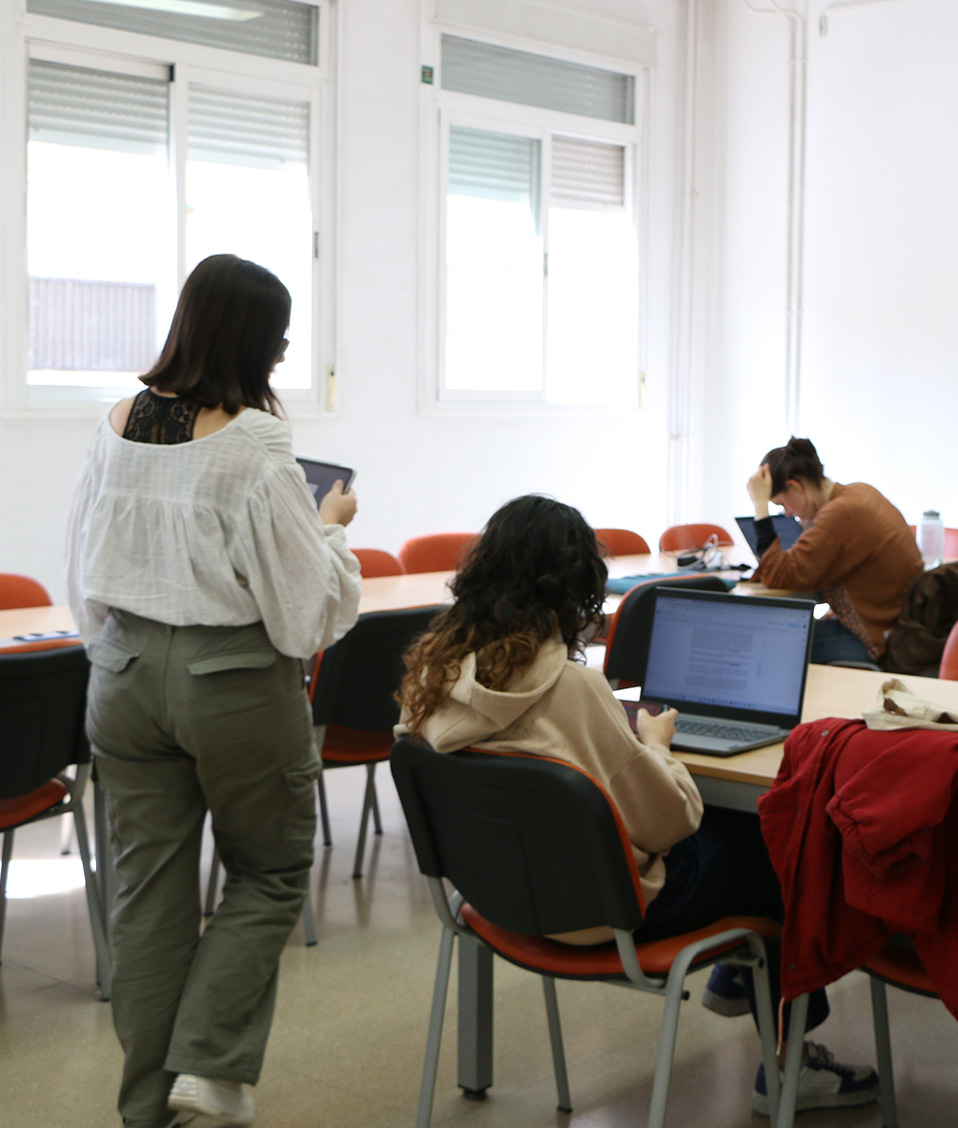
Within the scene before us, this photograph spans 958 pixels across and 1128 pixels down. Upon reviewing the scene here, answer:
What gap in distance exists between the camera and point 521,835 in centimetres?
198

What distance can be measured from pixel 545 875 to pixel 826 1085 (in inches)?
35.3

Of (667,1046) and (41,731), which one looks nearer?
(667,1046)

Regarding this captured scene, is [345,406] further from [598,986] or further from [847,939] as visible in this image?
[847,939]

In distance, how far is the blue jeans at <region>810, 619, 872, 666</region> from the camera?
4.37m

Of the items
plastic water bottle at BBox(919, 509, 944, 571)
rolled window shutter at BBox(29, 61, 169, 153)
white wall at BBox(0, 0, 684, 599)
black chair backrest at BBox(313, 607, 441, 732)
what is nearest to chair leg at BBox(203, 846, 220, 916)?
black chair backrest at BBox(313, 607, 441, 732)

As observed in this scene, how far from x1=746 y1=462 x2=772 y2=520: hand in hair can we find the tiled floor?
1994 millimetres

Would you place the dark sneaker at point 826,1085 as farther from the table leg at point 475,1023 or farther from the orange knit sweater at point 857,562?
the orange knit sweater at point 857,562

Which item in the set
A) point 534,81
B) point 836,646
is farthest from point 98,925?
point 534,81

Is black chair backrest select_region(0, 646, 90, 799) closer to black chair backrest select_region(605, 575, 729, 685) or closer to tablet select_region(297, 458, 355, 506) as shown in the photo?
tablet select_region(297, 458, 355, 506)

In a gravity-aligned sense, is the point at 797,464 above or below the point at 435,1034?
above

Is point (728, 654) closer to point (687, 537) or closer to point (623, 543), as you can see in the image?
point (623, 543)

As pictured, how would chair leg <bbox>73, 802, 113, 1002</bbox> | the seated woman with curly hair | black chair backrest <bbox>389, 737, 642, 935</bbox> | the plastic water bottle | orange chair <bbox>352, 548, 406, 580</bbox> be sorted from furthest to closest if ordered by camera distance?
the plastic water bottle < orange chair <bbox>352, 548, 406, 580</bbox> < chair leg <bbox>73, 802, 113, 1002</bbox> < the seated woman with curly hair < black chair backrest <bbox>389, 737, 642, 935</bbox>

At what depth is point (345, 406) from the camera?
623cm

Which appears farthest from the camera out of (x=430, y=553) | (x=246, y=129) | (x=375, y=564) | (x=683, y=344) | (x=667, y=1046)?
(x=683, y=344)
